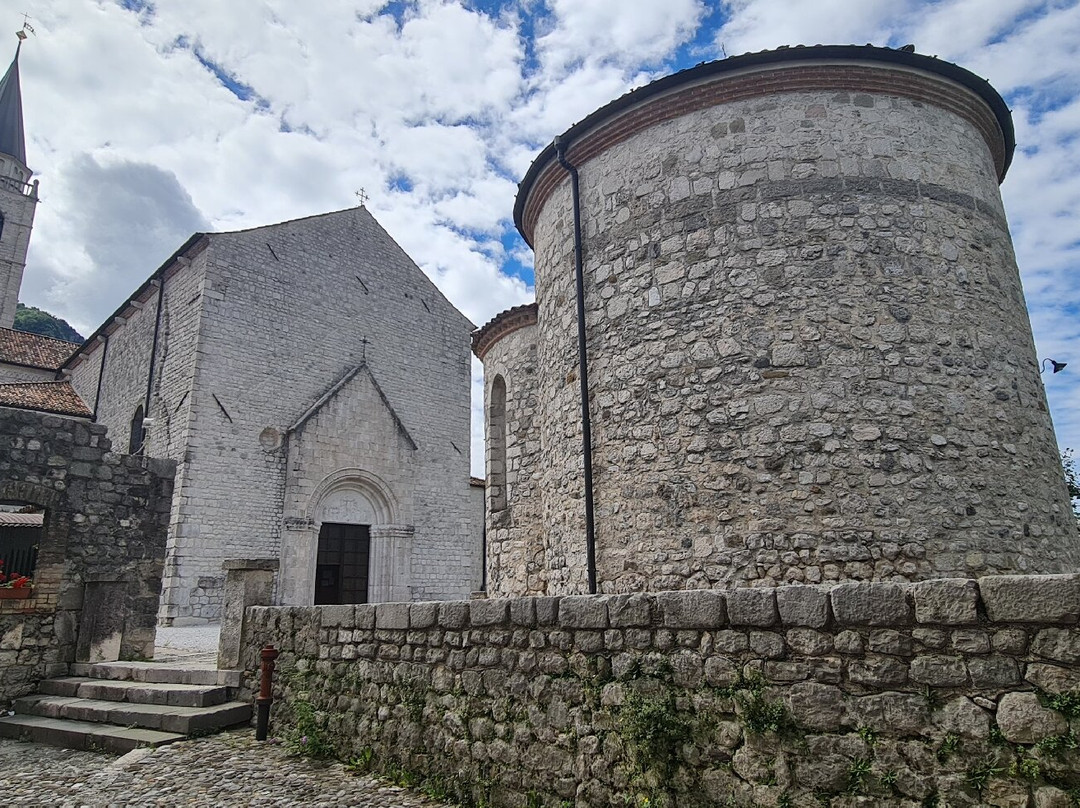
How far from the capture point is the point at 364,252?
20375mm

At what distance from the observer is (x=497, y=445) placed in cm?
1120

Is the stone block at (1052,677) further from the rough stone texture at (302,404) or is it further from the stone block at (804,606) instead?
the rough stone texture at (302,404)

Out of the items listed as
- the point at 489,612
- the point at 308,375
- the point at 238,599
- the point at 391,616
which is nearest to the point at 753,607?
the point at 489,612

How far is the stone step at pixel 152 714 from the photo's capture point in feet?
21.3

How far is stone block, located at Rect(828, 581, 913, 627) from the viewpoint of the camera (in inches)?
116

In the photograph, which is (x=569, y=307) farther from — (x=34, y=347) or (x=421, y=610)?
(x=34, y=347)

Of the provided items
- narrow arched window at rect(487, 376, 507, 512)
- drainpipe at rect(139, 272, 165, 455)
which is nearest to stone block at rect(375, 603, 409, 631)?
narrow arched window at rect(487, 376, 507, 512)

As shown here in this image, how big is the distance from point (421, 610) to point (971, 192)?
721cm

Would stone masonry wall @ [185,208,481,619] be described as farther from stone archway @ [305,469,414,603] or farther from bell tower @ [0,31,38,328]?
bell tower @ [0,31,38,328]

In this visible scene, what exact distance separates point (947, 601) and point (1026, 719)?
0.49 m

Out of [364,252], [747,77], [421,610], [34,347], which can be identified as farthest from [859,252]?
[34,347]

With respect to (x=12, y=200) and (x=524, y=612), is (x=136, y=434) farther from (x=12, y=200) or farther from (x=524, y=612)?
(x=12, y=200)

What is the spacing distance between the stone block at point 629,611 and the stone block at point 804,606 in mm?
805

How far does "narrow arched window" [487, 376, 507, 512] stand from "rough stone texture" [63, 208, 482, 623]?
7.86m
